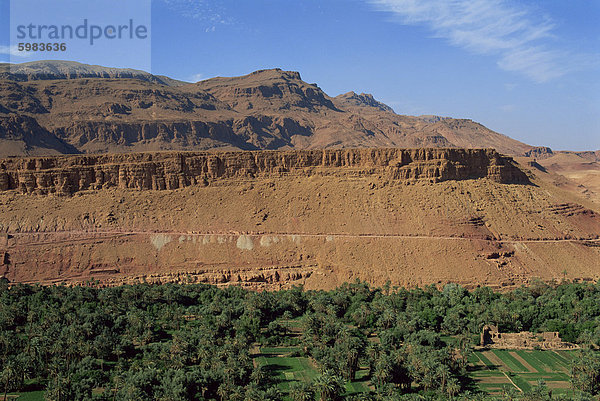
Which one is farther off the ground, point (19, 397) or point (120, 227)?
point (120, 227)

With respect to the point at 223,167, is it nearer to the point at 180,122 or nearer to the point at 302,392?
the point at 302,392

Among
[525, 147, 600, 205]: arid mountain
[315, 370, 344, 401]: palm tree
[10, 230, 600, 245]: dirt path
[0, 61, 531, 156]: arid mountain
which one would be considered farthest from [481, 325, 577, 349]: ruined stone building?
[0, 61, 531, 156]: arid mountain

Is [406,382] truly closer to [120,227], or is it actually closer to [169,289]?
[169,289]

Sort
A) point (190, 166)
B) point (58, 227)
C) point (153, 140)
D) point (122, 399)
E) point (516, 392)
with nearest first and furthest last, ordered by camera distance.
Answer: point (122, 399) < point (516, 392) < point (58, 227) < point (190, 166) < point (153, 140)

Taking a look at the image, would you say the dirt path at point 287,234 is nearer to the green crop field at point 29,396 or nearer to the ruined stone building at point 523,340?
the ruined stone building at point 523,340

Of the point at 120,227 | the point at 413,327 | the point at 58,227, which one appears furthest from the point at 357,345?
the point at 58,227

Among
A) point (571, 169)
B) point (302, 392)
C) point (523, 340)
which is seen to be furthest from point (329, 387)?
point (571, 169)
